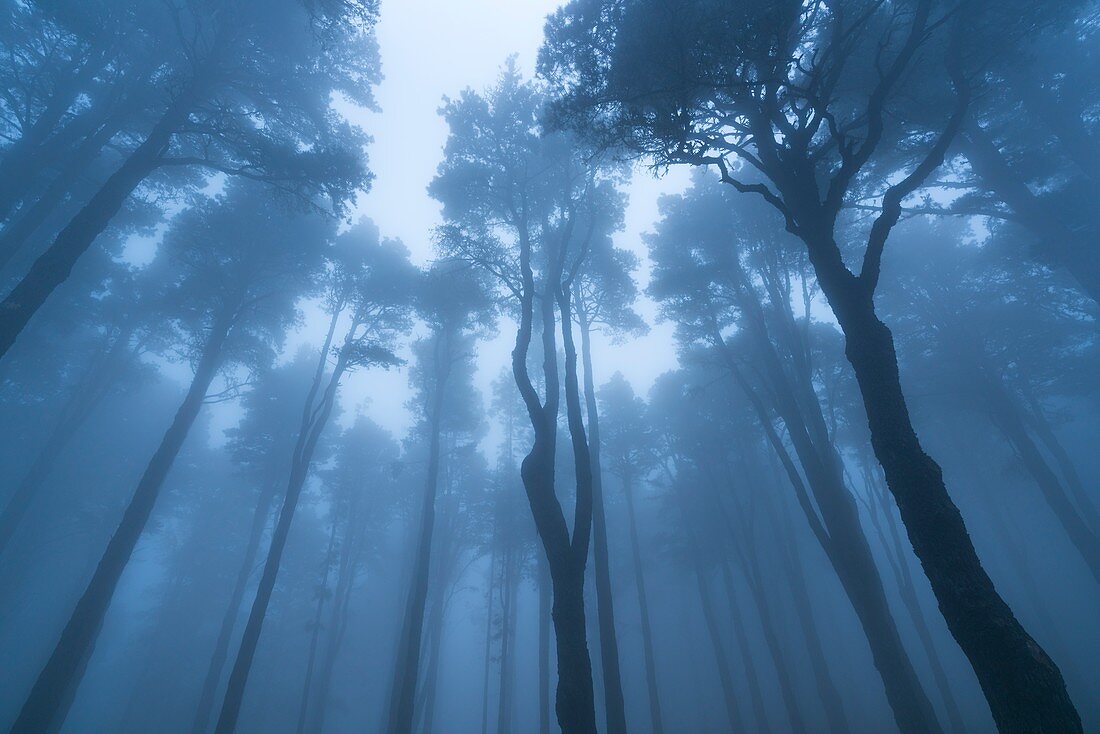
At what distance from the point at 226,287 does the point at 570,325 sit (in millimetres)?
11847

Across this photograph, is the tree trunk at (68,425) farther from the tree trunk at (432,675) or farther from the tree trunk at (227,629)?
the tree trunk at (432,675)

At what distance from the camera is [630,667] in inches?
1555

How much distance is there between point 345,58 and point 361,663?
1678 inches

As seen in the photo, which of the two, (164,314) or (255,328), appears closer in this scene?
(164,314)

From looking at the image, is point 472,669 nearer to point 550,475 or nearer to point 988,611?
point 550,475

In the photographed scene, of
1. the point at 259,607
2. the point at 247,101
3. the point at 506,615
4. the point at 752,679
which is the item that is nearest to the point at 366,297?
the point at 247,101

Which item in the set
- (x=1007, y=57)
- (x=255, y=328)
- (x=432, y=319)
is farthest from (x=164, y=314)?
(x=1007, y=57)

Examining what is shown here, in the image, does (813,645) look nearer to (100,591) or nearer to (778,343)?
(778,343)

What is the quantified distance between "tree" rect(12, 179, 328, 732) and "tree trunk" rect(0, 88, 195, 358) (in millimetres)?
3843

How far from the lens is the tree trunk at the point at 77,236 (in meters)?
7.07

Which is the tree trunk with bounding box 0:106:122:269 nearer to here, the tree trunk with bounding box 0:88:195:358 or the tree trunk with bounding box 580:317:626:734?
the tree trunk with bounding box 0:88:195:358

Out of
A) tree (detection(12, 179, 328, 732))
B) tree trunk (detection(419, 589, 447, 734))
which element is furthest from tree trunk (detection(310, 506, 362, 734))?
tree (detection(12, 179, 328, 732))

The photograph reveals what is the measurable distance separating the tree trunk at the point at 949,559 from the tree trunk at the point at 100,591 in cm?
1294

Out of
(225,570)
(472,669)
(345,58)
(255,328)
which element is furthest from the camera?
(472,669)
